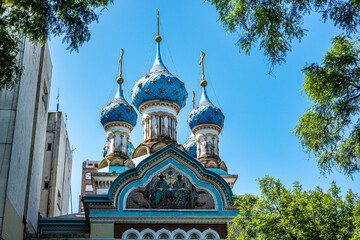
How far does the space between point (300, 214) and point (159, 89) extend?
12.7 m

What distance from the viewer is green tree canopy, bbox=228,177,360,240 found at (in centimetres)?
1140

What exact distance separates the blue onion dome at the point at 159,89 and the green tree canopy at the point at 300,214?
11.5 meters

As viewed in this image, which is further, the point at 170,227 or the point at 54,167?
the point at 54,167

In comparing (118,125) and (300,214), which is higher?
(118,125)

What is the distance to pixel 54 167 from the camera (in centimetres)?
2367

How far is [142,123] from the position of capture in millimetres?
23422

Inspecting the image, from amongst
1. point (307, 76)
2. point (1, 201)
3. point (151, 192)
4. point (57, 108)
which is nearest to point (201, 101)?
point (57, 108)

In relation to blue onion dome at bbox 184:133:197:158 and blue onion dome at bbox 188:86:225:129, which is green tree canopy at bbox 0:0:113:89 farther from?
blue onion dome at bbox 184:133:197:158

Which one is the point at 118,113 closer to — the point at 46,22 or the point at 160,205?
the point at 160,205

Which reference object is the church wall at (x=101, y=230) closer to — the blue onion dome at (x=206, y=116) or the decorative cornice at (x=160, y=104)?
the decorative cornice at (x=160, y=104)

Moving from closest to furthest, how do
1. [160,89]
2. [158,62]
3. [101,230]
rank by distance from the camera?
[101,230]
[160,89]
[158,62]

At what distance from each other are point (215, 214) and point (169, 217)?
1.52 metres

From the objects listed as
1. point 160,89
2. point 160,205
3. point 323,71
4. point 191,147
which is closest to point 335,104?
point 323,71

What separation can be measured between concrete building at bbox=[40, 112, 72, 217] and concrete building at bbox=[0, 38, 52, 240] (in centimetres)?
537
